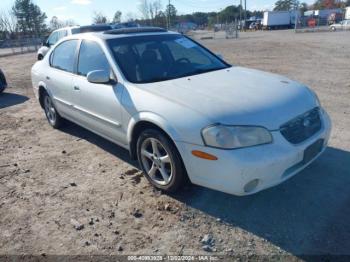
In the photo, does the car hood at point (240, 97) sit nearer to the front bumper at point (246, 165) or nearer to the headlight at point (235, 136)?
the headlight at point (235, 136)

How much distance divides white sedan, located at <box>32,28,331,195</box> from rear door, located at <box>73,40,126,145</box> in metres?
0.01

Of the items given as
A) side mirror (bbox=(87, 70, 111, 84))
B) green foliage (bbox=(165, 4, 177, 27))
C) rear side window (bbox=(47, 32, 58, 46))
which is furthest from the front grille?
green foliage (bbox=(165, 4, 177, 27))

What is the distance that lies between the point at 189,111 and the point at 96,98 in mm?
1624

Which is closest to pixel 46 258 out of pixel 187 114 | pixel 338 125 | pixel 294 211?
pixel 187 114

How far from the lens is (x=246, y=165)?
108 inches

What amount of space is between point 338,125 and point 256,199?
260 centimetres

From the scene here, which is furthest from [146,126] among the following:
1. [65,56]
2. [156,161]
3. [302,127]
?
[65,56]

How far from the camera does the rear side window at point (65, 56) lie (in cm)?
480

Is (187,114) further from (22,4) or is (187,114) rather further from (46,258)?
(22,4)

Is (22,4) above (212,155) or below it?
above

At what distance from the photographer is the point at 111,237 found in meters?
2.99

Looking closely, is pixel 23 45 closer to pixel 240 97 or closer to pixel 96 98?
pixel 96 98

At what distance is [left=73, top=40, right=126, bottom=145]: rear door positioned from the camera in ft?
12.7

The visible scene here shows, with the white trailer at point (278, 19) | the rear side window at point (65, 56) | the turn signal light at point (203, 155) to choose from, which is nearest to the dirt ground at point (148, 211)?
the turn signal light at point (203, 155)
